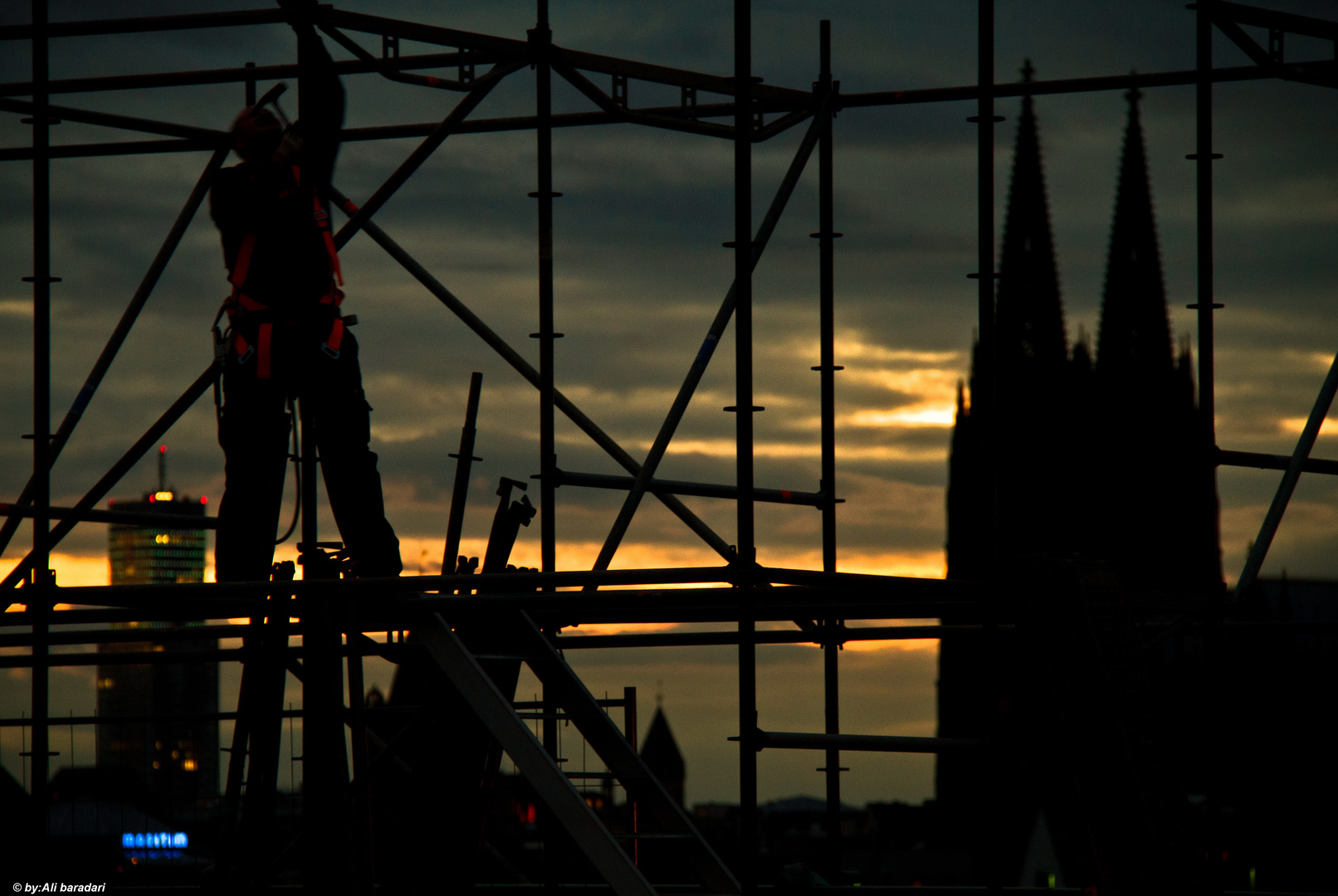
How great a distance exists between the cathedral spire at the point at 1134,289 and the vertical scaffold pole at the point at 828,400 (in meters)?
73.2

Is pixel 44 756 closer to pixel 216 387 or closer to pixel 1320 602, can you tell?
pixel 216 387

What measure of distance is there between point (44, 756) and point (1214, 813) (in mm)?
6248

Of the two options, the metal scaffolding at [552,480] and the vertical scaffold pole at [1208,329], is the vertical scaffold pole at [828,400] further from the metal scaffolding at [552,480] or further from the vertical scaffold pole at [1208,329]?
the vertical scaffold pole at [1208,329]

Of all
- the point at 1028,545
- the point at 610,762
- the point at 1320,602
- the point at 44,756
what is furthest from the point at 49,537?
the point at 1320,602

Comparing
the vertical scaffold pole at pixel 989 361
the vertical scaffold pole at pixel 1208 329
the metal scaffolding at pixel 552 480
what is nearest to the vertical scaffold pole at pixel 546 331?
the metal scaffolding at pixel 552 480

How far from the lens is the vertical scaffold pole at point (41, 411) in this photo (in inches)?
336

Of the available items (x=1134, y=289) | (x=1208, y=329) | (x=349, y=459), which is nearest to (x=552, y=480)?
(x=349, y=459)

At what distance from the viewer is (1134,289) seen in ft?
273

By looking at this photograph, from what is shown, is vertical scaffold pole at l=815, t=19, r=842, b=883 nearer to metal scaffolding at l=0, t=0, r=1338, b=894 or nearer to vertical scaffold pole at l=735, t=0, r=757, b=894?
metal scaffolding at l=0, t=0, r=1338, b=894

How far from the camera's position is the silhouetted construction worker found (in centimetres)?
802

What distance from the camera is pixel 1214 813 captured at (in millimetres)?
9078

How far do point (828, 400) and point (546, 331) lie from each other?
5.96 feet

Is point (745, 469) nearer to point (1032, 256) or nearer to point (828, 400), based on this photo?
point (828, 400)

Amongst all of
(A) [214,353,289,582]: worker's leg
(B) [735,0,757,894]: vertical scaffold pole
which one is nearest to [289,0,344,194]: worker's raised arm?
(A) [214,353,289,582]: worker's leg
